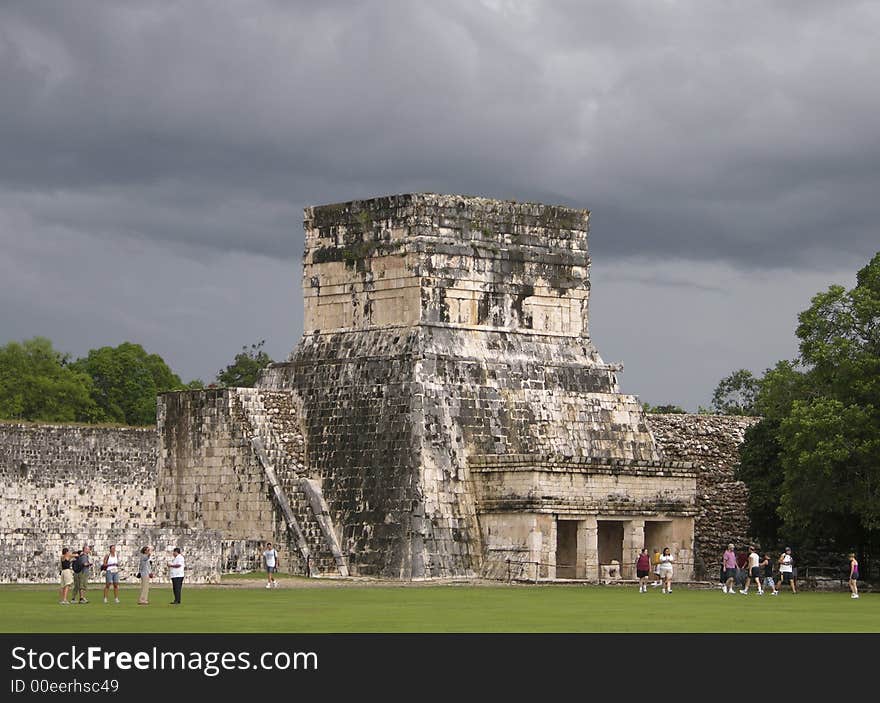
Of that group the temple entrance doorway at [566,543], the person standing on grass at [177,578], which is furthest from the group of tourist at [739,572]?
the person standing on grass at [177,578]

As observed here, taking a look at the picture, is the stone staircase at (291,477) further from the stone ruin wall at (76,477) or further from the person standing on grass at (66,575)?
the person standing on grass at (66,575)

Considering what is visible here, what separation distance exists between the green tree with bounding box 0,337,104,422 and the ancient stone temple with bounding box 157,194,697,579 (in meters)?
26.3

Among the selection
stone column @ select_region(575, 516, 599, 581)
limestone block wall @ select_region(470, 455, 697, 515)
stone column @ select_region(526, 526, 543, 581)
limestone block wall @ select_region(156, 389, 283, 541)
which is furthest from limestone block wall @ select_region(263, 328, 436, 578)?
stone column @ select_region(575, 516, 599, 581)

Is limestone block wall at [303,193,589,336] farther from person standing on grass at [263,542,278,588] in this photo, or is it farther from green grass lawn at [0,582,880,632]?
green grass lawn at [0,582,880,632]

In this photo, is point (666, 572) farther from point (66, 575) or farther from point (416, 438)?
point (66, 575)

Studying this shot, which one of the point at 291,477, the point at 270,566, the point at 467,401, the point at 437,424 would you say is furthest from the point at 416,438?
the point at 270,566

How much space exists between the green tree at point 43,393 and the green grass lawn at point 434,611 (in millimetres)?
35910

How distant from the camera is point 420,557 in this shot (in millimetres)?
47875

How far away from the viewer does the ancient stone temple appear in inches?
1919

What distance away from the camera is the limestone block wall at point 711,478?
189 feet
